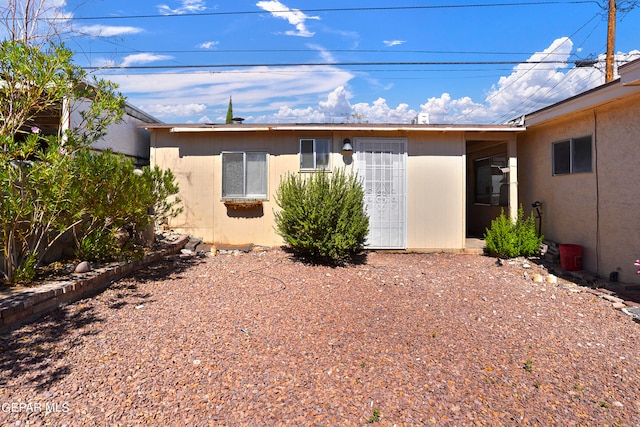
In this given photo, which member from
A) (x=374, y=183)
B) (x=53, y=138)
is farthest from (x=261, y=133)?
(x=53, y=138)

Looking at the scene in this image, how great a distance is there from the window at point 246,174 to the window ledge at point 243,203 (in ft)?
0.55

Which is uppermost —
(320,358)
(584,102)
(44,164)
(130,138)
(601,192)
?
(584,102)

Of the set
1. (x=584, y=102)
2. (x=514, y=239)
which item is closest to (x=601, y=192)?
(x=584, y=102)

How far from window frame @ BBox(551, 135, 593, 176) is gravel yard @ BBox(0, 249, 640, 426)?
268 centimetres

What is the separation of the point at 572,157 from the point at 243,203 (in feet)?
21.5

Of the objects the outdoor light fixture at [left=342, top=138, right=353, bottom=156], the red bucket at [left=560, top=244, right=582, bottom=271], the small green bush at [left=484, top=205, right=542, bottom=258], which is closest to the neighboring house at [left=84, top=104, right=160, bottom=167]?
the outdoor light fixture at [left=342, top=138, right=353, bottom=156]

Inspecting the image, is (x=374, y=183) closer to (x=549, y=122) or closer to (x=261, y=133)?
(x=261, y=133)

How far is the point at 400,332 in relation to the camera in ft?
12.8

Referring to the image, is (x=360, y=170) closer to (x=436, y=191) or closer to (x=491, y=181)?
(x=436, y=191)

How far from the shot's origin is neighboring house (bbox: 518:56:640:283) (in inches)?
225

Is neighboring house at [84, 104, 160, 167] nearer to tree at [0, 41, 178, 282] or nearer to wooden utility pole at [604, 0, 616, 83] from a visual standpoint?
tree at [0, 41, 178, 282]

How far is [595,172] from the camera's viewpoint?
21.3 ft

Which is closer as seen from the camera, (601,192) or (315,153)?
(601,192)

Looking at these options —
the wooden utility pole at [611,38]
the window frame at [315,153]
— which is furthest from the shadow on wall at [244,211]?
the wooden utility pole at [611,38]
